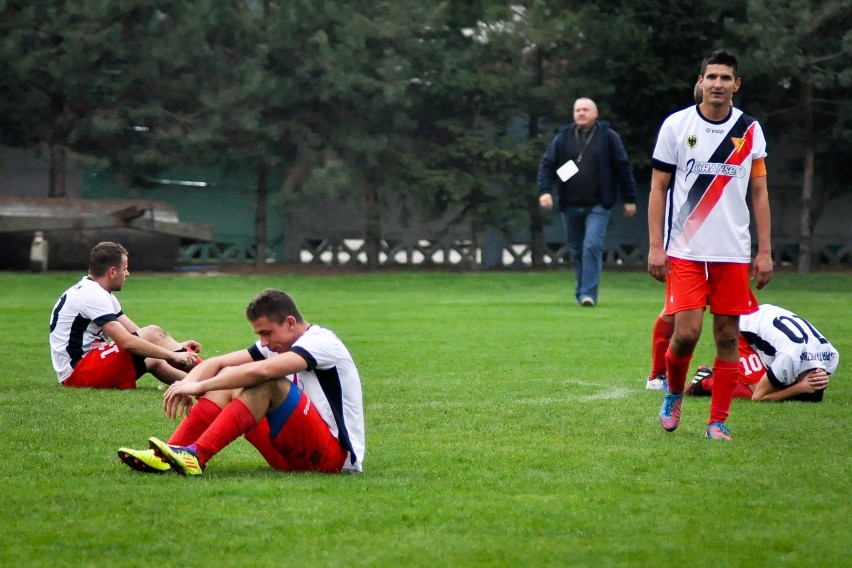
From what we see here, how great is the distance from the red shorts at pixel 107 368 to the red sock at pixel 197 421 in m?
3.13

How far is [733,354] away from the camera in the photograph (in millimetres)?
7492

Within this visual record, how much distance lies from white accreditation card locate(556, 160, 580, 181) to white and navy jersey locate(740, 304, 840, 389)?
717 centimetres

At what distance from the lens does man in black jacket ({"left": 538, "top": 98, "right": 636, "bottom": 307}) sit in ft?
51.6

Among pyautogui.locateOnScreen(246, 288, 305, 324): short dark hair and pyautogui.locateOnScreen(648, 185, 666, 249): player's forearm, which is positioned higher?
pyautogui.locateOnScreen(648, 185, 666, 249): player's forearm

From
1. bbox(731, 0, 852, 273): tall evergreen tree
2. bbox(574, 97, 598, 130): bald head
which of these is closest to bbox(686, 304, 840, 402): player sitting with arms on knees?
bbox(574, 97, 598, 130): bald head

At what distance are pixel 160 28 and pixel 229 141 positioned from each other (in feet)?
8.16

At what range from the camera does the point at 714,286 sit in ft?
24.1

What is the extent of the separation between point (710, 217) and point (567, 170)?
8788 millimetres

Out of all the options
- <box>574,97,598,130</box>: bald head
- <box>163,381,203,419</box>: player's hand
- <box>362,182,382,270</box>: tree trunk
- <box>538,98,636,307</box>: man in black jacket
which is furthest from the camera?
<box>362,182,382,270</box>: tree trunk

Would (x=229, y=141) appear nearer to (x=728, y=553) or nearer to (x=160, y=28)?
(x=160, y=28)

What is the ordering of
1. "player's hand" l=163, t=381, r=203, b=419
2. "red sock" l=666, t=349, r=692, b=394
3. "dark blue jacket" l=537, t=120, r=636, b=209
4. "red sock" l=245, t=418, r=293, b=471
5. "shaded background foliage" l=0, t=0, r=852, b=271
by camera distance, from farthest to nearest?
1. "shaded background foliage" l=0, t=0, r=852, b=271
2. "dark blue jacket" l=537, t=120, r=636, b=209
3. "red sock" l=666, t=349, r=692, b=394
4. "player's hand" l=163, t=381, r=203, b=419
5. "red sock" l=245, t=418, r=293, b=471

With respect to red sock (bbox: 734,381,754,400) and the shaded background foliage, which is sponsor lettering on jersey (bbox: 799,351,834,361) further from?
the shaded background foliage

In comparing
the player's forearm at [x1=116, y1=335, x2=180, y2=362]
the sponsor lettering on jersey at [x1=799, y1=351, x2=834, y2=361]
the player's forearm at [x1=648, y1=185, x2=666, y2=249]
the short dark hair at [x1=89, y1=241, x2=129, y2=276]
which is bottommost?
the player's forearm at [x1=116, y1=335, x2=180, y2=362]

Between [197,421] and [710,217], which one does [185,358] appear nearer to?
[197,421]
